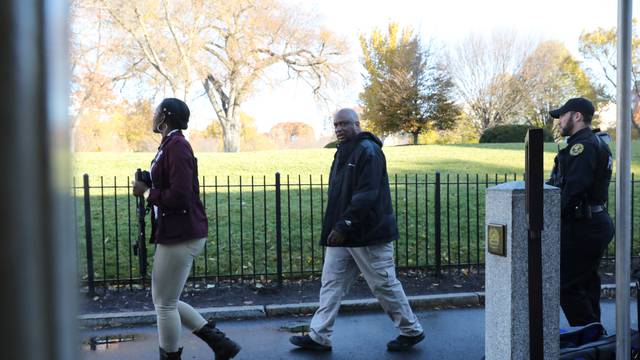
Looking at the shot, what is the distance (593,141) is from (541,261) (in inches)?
58.3

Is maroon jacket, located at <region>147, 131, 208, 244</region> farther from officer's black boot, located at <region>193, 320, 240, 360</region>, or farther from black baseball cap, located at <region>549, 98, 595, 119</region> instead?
black baseball cap, located at <region>549, 98, 595, 119</region>

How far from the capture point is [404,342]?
16.5 feet

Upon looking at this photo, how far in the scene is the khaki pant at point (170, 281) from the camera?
4.02m

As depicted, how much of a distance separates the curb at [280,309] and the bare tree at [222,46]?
Result: 2150 cm

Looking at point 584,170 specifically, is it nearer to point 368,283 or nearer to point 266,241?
point 368,283

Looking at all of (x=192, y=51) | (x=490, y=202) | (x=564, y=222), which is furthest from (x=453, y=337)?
(x=192, y=51)

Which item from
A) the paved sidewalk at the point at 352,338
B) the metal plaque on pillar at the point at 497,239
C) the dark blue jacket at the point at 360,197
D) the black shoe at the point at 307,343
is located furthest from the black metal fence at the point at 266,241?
the metal plaque on pillar at the point at 497,239

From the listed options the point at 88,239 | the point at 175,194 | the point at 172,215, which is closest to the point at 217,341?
the point at 172,215

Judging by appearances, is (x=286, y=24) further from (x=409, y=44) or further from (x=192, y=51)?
(x=409, y=44)

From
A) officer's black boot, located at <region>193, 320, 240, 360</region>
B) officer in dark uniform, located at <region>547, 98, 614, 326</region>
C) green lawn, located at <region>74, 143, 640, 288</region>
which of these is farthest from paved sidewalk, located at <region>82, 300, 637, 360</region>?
green lawn, located at <region>74, 143, 640, 288</region>

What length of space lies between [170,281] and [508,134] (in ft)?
92.1

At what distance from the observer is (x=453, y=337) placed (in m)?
5.57

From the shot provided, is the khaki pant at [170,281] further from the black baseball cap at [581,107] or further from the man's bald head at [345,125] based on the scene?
the black baseball cap at [581,107]

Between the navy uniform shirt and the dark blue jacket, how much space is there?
1428 mm
